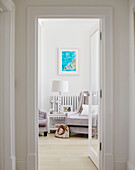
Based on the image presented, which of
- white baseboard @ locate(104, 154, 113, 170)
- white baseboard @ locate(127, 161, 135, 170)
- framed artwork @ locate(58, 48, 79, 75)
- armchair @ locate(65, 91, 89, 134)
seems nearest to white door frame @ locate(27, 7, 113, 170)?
white baseboard @ locate(104, 154, 113, 170)

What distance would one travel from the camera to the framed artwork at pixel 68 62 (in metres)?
6.69

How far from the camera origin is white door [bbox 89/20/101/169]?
3496 mm

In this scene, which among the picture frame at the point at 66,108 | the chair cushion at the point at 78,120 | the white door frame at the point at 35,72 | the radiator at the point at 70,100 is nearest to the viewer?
the white door frame at the point at 35,72

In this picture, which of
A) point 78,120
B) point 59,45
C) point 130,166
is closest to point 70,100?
point 78,120

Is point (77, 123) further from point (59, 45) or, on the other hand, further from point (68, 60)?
point (59, 45)

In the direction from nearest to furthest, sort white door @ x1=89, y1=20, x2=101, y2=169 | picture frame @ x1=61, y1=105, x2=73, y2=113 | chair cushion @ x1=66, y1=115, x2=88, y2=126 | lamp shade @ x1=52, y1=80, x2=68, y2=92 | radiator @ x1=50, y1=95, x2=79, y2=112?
white door @ x1=89, y1=20, x2=101, y2=169 < chair cushion @ x1=66, y1=115, x2=88, y2=126 < lamp shade @ x1=52, y1=80, x2=68, y2=92 < picture frame @ x1=61, y1=105, x2=73, y2=113 < radiator @ x1=50, y1=95, x2=79, y2=112

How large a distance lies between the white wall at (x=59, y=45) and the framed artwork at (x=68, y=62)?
0.38ft

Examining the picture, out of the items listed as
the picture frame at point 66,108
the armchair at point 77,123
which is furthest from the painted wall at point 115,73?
the picture frame at point 66,108

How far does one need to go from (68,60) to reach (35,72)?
362 cm

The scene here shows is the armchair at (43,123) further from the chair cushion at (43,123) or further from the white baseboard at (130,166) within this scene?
the white baseboard at (130,166)

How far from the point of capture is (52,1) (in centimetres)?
316

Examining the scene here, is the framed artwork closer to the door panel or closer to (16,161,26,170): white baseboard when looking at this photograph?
the door panel

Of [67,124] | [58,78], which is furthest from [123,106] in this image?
[58,78]

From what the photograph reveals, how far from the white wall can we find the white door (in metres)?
2.73
